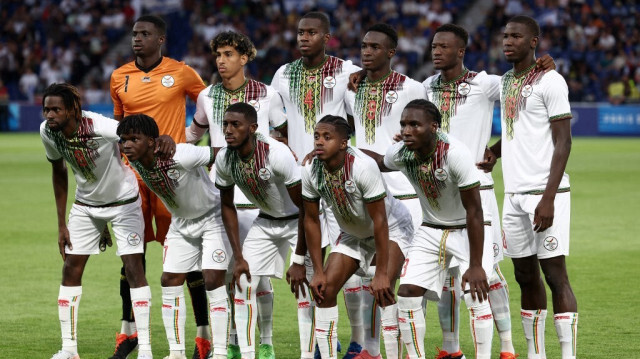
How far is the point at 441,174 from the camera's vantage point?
6508 mm

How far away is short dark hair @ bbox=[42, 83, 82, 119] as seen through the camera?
729 centimetres

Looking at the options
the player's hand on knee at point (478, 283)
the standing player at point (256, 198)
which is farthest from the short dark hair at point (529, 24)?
the standing player at point (256, 198)

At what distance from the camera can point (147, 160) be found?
7.16 metres

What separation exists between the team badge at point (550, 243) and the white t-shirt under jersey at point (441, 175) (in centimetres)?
56

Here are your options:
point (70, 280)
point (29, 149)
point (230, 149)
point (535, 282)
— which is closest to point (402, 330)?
point (535, 282)

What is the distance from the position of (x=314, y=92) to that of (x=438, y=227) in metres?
1.64

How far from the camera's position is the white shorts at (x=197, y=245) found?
7.27 meters

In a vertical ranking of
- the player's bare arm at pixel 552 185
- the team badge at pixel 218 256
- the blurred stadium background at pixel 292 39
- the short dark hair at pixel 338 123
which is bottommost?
the team badge at pixel 218 256

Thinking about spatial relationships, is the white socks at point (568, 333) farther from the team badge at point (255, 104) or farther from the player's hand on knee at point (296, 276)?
the team badge at point (255, 104)

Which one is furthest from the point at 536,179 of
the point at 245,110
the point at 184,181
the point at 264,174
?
the point at 184,181

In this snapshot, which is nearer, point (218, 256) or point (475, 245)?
point (475, 245)

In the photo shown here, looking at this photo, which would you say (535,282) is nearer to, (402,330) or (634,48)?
(402,330)

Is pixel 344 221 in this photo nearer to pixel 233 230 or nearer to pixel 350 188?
pixel 350 188

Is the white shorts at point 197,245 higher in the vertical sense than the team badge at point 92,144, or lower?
lower
